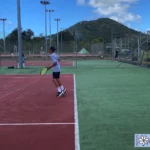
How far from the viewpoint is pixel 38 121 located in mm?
8344

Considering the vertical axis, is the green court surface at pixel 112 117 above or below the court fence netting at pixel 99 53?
below

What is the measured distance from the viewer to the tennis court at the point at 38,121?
21.1ft

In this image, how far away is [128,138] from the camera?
663 centimetres

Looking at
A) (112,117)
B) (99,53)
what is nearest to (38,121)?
(112,117)

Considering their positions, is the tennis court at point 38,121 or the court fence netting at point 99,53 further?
the court fence netting at point 99,53

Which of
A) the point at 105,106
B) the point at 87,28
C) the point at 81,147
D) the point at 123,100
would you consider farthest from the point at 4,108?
the point at 87,28

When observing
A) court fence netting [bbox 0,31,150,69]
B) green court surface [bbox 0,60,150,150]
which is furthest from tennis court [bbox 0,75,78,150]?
court fence netting [bbox 0,31,150,69]

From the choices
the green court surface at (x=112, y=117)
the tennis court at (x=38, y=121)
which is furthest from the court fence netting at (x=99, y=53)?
the tennis court at (x=38, y=121)

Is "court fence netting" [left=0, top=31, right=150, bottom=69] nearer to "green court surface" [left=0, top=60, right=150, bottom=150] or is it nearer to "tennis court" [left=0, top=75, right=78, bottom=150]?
"green court surface" [left=0, top=60, right=150, bottom=150]

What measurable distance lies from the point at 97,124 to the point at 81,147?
1788mm

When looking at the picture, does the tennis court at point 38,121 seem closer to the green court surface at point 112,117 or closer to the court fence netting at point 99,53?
the green court surface at point 112,117

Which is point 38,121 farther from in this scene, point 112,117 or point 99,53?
point 99,53

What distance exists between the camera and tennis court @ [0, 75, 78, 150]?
21.1ft

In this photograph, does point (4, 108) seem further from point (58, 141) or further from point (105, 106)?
point (58, 141)
